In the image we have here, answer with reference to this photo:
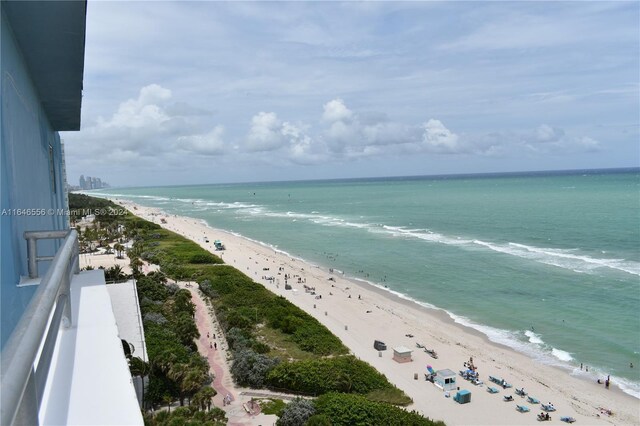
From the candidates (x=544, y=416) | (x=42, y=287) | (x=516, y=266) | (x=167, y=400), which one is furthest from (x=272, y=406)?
(x=516, y=266)

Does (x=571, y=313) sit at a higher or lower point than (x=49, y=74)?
lower

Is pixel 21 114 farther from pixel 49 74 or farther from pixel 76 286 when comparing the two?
pixel 76 286

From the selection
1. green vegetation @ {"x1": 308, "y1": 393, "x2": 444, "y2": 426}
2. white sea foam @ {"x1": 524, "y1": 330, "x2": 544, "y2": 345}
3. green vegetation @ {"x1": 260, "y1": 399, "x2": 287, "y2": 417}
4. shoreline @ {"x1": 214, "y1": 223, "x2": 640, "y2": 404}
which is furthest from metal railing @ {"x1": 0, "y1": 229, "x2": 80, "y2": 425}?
white sea foam @ {"x1": 524, "y1": 330, "x2": 544, "y2": 345}

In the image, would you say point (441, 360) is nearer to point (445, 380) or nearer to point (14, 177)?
point (445, 380)

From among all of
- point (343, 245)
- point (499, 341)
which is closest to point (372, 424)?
point (499, 341)

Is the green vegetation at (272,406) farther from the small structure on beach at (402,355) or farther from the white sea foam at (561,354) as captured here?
the white sea foam at (561,354)

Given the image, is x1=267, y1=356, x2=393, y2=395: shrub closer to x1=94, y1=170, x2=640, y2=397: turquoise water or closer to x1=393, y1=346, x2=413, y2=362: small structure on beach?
x1=393, y1=346, x2=413, y2=362: small structure on beach
